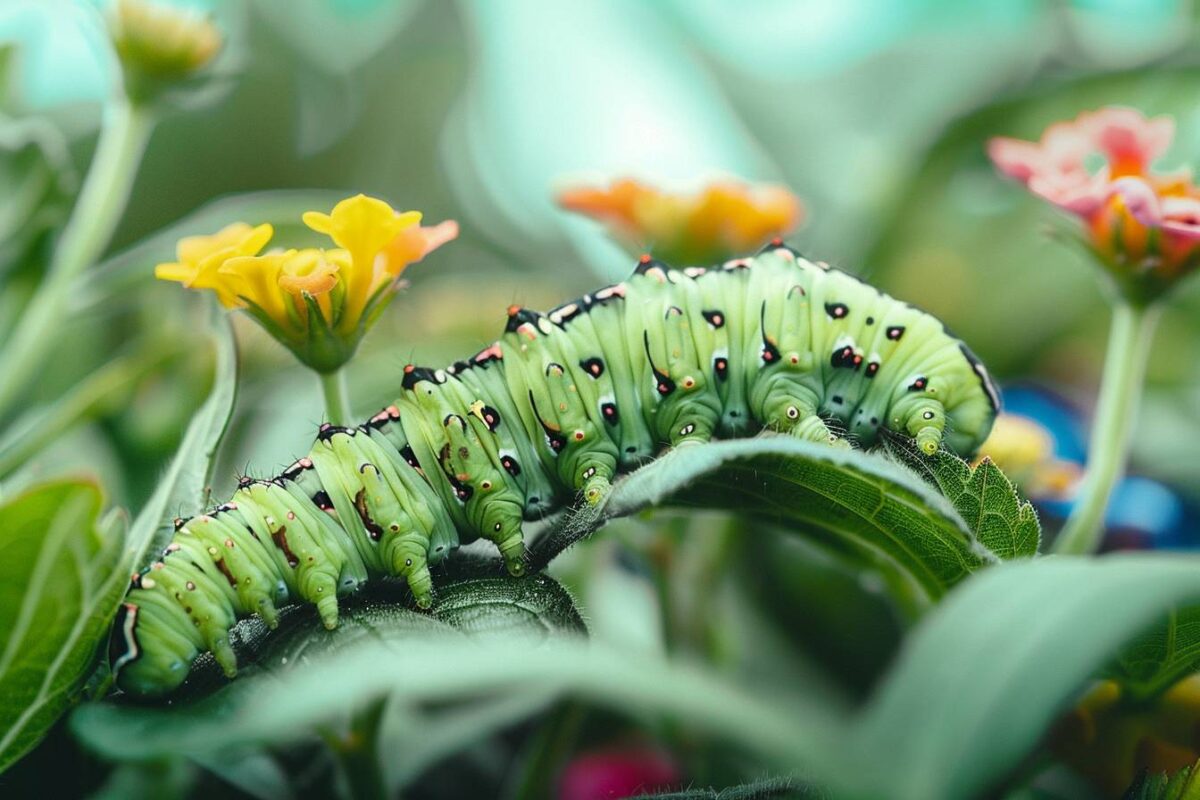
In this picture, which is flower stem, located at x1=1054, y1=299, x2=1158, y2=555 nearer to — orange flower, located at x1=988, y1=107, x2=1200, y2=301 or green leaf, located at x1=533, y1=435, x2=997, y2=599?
orange flower, located at x1=988, y1=107, x2=1200, y2=301

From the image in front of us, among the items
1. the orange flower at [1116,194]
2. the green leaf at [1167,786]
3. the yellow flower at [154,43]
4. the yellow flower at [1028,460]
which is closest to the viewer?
the green leaf at [1167,786]

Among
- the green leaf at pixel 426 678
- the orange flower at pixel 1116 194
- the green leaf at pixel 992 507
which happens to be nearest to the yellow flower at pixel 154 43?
the green leaf at pixel 426 678

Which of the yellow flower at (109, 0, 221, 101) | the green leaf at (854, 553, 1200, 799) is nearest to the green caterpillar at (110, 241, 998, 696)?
the green leaf at (854, 553, 1200, 799)

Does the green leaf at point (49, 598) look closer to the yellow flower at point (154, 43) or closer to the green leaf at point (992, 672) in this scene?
the green leaf at point (992, 672)

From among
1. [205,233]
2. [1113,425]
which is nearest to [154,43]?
[205,233]

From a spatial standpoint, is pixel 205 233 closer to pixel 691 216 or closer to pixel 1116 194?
pixel 691 216

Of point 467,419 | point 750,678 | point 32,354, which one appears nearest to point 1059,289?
point 750,678
